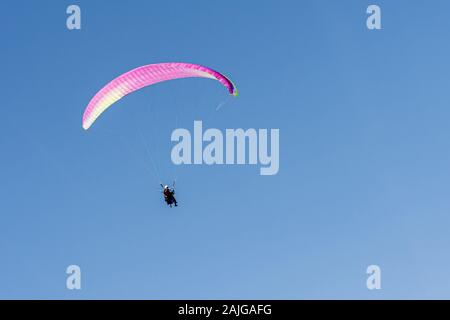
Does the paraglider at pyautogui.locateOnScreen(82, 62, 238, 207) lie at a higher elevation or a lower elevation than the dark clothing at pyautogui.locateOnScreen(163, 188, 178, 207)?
higher

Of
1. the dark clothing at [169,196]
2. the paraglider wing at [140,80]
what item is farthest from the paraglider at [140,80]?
the dark clothing at [169,196]

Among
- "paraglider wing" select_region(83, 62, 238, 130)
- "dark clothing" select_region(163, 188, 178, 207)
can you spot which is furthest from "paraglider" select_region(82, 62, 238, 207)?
"dark clothing" select_region(163, 188, 178, 207)

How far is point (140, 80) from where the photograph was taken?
2117 inches

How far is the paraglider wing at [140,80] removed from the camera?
5334 centimetres

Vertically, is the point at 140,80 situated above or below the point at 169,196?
above

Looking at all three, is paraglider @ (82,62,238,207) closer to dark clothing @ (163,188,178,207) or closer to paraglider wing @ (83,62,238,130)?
paraglider wing @ (83,62,238,130)

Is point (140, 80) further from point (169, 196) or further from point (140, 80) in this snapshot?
point (169, 196)

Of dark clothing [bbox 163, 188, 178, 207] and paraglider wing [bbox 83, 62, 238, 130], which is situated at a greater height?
paraglider wing [bbox 83, 62, 238, 130]

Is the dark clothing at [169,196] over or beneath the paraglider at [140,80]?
beneath

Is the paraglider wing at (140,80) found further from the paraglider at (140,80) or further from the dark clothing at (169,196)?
the dark clothing at (169,196)

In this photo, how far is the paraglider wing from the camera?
53344 mm

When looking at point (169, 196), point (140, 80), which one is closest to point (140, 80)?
point (140, 80)

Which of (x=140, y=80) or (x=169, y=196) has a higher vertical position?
(x=140, y=80)
